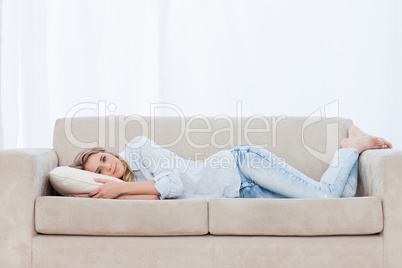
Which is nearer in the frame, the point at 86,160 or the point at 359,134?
the point at 86,160

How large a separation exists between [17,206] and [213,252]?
2.90 ft

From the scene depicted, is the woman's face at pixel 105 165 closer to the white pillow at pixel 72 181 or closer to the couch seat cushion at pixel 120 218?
the white pillow at pixel 72 181

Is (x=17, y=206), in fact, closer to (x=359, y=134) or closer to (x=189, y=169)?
(x=189, y=169)

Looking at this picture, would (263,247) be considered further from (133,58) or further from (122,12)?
(122,12)

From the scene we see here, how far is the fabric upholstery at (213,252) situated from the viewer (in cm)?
200

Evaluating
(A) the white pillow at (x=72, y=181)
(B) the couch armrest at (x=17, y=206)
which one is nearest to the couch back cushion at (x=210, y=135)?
(A) the white pillow at (x=72, y=181)

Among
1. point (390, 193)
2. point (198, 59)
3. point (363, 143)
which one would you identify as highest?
point (198, 59)

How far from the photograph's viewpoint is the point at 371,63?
11.5ft

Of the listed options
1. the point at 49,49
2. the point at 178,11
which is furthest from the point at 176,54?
the point at 49,49

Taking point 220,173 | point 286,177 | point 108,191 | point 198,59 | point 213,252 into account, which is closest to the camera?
point 213,252

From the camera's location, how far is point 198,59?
11.6ft

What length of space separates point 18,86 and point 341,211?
261cm

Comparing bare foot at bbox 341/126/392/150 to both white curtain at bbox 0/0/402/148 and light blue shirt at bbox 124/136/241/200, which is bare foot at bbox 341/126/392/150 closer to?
light blue shirt at bbox 124/136/241/200

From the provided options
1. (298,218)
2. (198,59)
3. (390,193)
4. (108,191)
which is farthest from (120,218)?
(198,59)
